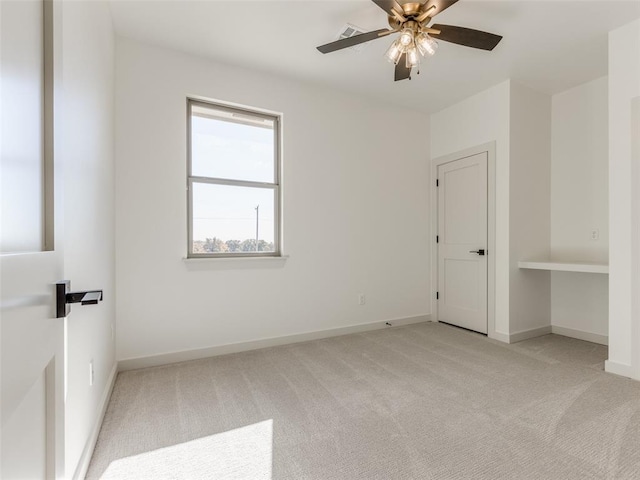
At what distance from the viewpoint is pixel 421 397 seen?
2240 mm

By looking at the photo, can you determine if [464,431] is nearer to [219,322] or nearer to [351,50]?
[219,322]

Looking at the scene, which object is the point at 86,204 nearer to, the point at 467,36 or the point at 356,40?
the point at 356,40

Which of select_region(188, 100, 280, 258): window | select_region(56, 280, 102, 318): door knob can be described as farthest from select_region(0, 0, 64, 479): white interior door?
select_region(188, 100, 280, 258): window

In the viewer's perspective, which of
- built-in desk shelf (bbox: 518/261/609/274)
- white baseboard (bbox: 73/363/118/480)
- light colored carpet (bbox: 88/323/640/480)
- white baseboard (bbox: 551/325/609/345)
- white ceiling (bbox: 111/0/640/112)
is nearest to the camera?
white baseboard (bbox: 73/363/118/480)

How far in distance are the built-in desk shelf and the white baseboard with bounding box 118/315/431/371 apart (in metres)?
1.50

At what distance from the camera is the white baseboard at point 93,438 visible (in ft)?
4.78

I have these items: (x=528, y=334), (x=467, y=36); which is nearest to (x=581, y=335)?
(x=528, y=334)

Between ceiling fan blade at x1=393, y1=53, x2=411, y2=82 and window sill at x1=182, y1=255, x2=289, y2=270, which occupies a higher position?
ceiling fan blade at x1=393, y1=53, x2=411, y2=82

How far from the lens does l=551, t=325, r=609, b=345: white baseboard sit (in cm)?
342

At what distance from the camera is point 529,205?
12.0 ft

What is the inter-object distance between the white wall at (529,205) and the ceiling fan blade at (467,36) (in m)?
1.56

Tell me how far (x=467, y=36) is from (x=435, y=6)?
1.25ft

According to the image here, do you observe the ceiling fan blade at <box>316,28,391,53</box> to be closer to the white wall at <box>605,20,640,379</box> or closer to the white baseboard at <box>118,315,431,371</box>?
the white wall at <box>605,20,640,379</box>

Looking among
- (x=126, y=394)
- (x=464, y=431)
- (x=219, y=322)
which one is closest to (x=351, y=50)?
(x=219, y=322)
